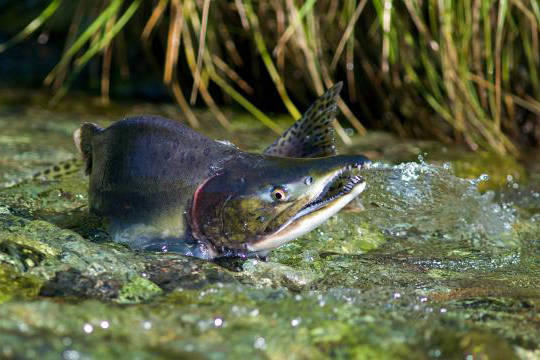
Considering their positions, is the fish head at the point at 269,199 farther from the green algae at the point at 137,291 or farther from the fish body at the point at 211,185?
the green algae at the point at 137,291

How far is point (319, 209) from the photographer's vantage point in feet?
10.1

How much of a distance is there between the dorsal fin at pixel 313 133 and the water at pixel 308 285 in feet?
1.37

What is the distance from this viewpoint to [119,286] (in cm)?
281

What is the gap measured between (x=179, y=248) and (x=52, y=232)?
48 cm

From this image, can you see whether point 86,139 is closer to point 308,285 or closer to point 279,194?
point 279,194

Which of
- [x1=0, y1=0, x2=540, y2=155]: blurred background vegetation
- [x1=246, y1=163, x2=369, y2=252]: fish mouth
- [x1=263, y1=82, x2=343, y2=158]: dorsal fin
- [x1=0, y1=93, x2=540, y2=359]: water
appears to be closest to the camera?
[x1=0, y1=93, x2=540, y2=359]: water

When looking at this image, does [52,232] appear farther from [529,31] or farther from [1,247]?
[529,31]

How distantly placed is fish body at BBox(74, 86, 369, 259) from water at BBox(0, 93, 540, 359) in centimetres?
12

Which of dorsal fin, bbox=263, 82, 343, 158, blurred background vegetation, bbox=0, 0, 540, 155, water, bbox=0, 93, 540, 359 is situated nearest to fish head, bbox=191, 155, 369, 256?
water, bbox=0, 93, 540, 359

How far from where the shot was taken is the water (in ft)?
7.58

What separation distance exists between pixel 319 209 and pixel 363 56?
3.40 m

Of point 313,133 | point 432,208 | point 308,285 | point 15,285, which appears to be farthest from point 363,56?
point 15,285

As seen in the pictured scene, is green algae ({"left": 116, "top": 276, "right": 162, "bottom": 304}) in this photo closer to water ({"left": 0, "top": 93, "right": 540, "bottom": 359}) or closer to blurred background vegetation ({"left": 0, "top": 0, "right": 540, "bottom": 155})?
water ({"left": 0, "top": 93, "right": 540, "bottom": 359})

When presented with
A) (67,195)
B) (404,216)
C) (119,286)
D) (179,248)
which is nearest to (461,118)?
(404,216)
